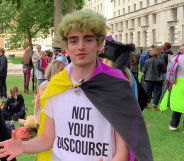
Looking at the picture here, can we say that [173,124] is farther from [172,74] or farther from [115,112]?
[115,112]

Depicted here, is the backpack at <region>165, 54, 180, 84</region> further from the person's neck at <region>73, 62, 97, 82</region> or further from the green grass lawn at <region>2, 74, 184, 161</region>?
the person's neck at <region>73, 62, 97, 82</region>

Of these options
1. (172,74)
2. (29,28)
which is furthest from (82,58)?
(29,28)

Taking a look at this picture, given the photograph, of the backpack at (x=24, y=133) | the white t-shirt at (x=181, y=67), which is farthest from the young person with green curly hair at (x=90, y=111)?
the white t-shirt at (x=181, y=67)

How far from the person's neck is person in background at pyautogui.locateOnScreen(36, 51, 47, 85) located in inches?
367

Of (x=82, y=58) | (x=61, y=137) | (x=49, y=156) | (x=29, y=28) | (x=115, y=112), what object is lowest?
(x=49, y=156)

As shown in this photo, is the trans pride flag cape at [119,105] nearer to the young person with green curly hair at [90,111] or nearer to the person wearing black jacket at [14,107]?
the young person with green curly hair at [90,111]

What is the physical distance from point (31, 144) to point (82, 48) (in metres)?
0.74

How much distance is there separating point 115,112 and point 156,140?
4869mm

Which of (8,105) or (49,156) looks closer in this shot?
(49,156)

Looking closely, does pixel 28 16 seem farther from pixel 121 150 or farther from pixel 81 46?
pixel 121 150

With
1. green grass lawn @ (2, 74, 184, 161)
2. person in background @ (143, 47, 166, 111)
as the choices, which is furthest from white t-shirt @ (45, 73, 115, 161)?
person in background @ (143, 47, 166, 111)

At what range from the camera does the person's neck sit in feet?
6.98

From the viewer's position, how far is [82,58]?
2.06 meters

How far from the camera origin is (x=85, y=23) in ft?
6.67
